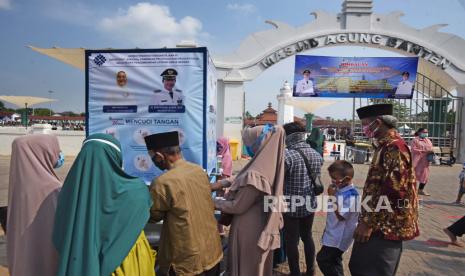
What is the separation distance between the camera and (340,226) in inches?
113

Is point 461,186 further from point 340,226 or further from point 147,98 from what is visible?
point 147,98

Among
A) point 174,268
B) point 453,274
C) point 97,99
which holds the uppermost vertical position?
point 97,99

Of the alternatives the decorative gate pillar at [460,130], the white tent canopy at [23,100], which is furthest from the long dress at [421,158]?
the white tent canopy at [23,100]

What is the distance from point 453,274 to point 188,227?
3.26m

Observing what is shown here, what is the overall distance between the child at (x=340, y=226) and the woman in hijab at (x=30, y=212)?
6.97 feet

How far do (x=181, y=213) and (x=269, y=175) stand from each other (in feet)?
2.29

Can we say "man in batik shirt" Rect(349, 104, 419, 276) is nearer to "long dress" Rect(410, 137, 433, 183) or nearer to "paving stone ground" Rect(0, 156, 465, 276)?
"paving stone ground" Rect(0, 156, 465, 276)

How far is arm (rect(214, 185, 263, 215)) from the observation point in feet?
7.63

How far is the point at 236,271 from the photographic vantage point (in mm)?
2445

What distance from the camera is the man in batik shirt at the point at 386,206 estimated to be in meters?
2.21

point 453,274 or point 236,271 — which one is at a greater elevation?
point 236,271

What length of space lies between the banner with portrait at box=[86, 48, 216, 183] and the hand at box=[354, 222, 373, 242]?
65.5 inches

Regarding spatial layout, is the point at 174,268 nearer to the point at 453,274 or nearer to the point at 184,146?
the point at 184,146

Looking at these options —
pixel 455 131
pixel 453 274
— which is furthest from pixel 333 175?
pixel 455 131
